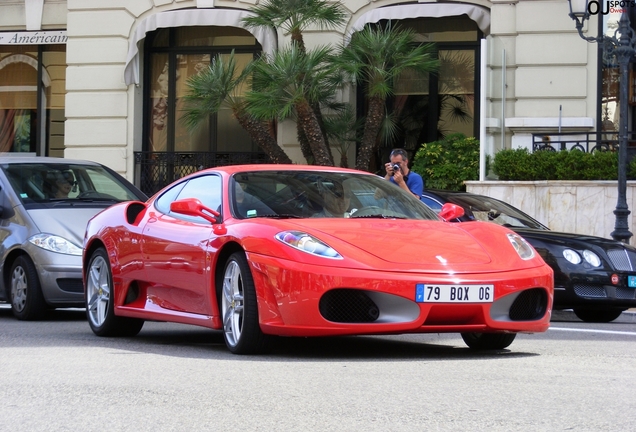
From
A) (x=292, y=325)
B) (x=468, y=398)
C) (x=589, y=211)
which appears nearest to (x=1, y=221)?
(x=292, y=325)

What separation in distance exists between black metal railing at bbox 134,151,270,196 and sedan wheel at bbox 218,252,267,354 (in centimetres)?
1650

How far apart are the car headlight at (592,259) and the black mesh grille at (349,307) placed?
195 inches

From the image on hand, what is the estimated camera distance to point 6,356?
8.28m

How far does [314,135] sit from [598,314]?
942cm

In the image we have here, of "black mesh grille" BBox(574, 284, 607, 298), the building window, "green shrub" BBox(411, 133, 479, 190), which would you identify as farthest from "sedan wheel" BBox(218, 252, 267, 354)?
the building window

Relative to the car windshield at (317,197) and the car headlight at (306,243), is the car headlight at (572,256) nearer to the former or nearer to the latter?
the car windshield at (317,197)

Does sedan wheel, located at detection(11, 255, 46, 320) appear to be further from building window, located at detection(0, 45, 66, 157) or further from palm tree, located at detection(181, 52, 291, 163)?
building window, located at detection(0, 45, 66, 157)

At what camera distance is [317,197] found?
28.8 ft

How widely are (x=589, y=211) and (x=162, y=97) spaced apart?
9.80m

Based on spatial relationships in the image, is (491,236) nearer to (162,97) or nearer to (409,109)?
(409,109)

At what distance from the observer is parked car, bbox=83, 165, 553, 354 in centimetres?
769

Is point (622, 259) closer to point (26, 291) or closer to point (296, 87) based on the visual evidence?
point (26, 291)

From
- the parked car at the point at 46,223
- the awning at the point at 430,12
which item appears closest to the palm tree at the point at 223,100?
the awning at the point at 430,12

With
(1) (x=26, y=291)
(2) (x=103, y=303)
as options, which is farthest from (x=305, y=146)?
(2) (x=103, y=303)
